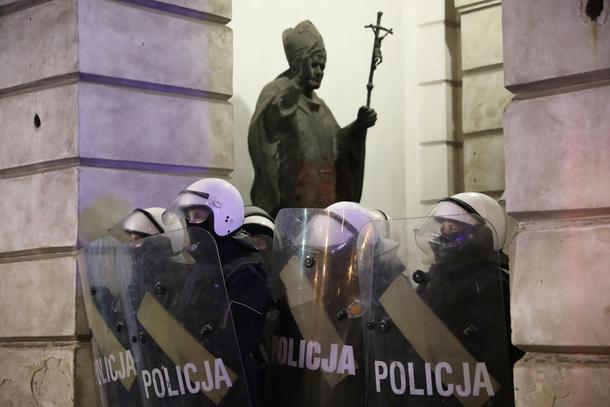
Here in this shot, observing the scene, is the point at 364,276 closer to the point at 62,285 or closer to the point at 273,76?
the point at 62,285

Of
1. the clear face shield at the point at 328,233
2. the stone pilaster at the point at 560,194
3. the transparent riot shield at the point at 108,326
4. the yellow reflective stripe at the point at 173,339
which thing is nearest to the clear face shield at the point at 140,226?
the transparent riot shield at the point at 108,326

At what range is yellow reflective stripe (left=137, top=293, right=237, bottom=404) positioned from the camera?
5.06 m

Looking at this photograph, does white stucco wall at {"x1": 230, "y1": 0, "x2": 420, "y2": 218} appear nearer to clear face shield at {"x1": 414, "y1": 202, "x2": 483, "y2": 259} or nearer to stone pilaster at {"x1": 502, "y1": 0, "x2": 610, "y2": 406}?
clear face shield at {"x1": 414, "y1": 202, "x2": 483, "y2": 259}

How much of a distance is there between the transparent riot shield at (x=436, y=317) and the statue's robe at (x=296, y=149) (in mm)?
2964

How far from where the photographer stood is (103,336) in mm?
5688

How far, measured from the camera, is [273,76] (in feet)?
28.1

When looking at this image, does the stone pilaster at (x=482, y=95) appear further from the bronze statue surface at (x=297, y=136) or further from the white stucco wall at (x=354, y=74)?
the bronze statue surface at (x=297, y=136)

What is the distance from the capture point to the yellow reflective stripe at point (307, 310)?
5203 mm

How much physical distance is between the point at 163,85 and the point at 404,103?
326 cm

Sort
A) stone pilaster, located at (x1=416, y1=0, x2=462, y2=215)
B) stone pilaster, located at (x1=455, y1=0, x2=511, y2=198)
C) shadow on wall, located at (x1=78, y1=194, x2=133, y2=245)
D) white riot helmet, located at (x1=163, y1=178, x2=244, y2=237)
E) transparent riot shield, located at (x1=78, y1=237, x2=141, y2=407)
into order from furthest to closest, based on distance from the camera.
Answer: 1. stone pilaster, located at (x1=416, y1=0, x2=462, y2=215)
2. stone pilaster, located at (x1=455, y1=0, x2=511, y2=198)
3. shadow on wall, located at (x1=78, y1=194, x2=133, y2=245)
4. white riot helmet, located at (x1=163, y1=178, x2=244, y2=237)
5. transparent riot shield, located at (x1=78, y1=237, x2=141, y2=407)

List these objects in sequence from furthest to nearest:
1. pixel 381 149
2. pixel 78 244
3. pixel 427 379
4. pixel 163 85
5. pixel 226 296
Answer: pixel 381 149
pixel 163 85
pixel 78 244
pixel 226 296
pixel 427 379

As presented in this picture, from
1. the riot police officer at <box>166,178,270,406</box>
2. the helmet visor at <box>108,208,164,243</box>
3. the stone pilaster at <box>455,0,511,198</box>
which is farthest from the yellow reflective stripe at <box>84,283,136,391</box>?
the stone pilaster at <box>455,0,511,198</box>

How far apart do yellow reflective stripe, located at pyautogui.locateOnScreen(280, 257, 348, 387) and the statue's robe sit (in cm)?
243

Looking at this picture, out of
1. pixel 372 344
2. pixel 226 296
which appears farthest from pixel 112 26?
pixel 372 344
